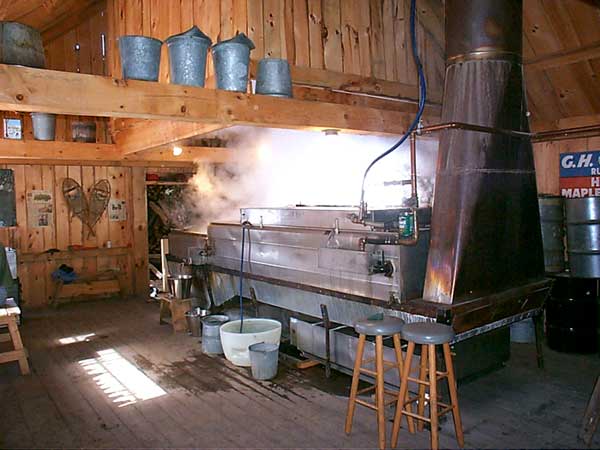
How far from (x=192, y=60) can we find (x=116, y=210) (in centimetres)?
465

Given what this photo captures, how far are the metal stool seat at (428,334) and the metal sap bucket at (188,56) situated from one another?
2.15m

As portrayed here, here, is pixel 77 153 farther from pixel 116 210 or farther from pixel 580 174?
pixel 580 174

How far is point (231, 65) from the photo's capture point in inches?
138

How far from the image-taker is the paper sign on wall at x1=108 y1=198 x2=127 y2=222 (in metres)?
7.43

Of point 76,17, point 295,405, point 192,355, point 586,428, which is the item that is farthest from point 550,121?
point 76,17

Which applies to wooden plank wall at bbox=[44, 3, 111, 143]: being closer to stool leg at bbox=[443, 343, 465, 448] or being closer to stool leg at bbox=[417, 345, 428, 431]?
stool leg at bbox=[417, 345, 428, 431]

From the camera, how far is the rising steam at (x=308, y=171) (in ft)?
16.5

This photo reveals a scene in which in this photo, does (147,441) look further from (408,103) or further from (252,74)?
(408,103)

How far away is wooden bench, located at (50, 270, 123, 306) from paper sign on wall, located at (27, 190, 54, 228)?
0.84 m

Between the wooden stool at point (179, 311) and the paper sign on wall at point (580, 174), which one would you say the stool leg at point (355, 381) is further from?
the paper sign on wall at point (580, 174)

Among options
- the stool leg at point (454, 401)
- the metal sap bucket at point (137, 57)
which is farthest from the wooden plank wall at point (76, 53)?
the stool leg at point (454, 401)

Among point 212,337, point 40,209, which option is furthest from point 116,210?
point 212,337

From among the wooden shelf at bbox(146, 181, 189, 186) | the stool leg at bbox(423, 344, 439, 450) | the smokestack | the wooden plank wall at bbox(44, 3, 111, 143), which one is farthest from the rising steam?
the wooden plank wall at bbox(44, 3, 111, 143)

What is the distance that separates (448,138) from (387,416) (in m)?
1.86
